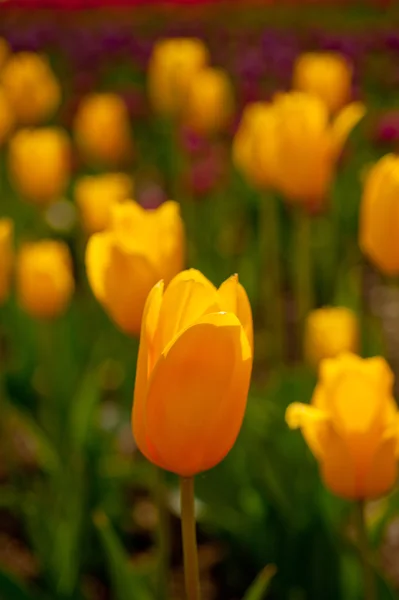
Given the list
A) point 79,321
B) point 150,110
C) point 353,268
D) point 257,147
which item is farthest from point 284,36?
point 257,147

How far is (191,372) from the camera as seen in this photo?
0.61 metres

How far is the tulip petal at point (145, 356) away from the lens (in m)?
0.61

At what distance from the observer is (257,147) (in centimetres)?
137

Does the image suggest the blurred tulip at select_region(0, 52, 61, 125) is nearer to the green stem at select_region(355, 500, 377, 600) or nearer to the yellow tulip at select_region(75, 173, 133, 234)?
the yellow tulip at select_region(75, 173, 133, 234)

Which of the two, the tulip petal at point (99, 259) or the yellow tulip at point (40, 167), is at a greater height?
the tulip petal at point (99, 259)

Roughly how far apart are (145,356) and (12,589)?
1.33 ft

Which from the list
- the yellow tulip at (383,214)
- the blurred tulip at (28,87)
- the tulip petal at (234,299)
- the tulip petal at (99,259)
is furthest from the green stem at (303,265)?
the blurred tulip at (28,87)

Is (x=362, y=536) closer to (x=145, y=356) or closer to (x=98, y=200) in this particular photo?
(x=145, y=356)

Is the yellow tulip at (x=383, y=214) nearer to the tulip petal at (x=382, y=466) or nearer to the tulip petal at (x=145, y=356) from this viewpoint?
the tulip petal at (x=382, y=466)

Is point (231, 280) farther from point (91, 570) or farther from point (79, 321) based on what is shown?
point (79, 321)

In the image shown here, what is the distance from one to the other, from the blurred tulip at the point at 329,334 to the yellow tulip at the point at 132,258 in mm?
411

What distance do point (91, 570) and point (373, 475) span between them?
2.55 ft

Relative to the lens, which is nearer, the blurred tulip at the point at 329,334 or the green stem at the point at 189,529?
the green stem at the point at 189,529

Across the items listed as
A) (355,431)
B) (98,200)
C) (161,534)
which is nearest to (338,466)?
(355,431)
